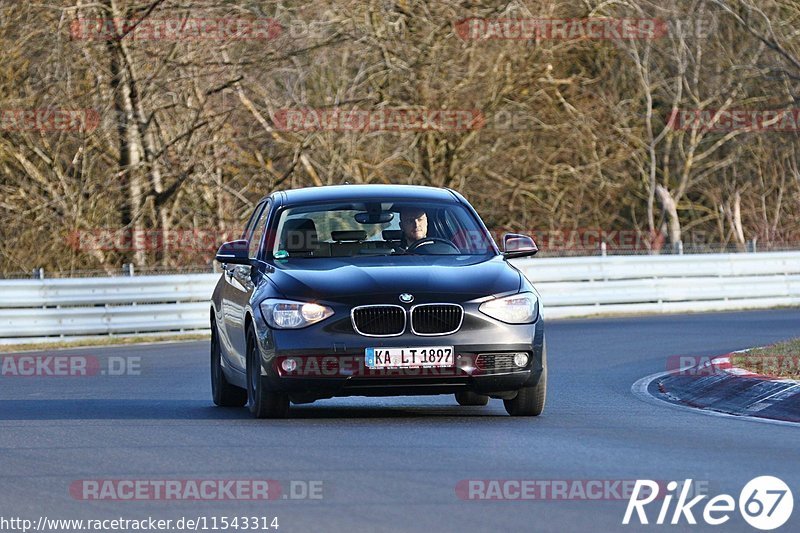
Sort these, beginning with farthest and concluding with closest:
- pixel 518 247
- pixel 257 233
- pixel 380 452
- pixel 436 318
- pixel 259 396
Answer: pixel 257 233
pixel 518 247
pixel 259 396
pixel 436 318
pixel 380 452

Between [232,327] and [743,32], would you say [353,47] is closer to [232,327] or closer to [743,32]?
[743,32]

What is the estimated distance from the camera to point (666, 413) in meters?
12.1

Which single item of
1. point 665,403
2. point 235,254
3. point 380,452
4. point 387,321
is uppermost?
point 235,254

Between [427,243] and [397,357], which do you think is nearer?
[397,357]

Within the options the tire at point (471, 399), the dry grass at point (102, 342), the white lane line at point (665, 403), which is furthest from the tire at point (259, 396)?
the dry grass at point (102, 342)

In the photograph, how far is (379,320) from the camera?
10.9 meters

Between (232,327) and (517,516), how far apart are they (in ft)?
18.9

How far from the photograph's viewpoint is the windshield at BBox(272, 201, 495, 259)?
39.5 ft

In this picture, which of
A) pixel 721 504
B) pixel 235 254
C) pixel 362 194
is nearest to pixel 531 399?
pixel 362 194

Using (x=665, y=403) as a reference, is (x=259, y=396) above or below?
above

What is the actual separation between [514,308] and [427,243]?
1266mm

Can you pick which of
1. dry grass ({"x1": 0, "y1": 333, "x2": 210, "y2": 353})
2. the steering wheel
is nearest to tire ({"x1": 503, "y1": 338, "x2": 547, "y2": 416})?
the steering wheel

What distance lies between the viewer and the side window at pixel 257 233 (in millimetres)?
12680

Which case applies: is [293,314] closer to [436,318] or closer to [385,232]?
[436,318]
